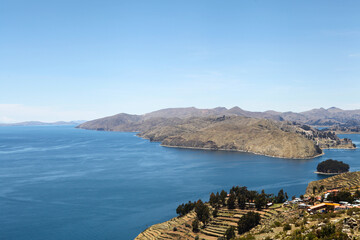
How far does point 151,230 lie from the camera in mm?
87188

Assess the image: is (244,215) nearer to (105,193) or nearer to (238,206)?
(238,206)

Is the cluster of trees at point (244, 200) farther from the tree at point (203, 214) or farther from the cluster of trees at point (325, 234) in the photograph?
the cluster of trees at point (325, 234)

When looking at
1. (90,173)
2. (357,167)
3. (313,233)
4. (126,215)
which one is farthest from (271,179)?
(313,233)

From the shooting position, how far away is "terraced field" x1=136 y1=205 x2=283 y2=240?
248 ft

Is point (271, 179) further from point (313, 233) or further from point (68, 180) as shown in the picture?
point (313, 233)

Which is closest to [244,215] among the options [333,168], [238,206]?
[238,206]

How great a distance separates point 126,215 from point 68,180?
71000 mm

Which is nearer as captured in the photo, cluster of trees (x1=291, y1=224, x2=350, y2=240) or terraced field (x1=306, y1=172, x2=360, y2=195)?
cluster of trees (x1=291, y1=224, x2=350, y2=240)

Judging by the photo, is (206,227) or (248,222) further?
(206,227)

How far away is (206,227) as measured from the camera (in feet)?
263

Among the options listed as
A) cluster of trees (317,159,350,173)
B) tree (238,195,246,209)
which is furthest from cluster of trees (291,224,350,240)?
cluster of trees (317,159,350,173)

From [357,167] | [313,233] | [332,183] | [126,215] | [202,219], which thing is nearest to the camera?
[313,233]

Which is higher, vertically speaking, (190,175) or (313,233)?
(313,233)

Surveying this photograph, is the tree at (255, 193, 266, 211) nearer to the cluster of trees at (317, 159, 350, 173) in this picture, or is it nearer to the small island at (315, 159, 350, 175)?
the small island at (315, 159, 350, 175)
